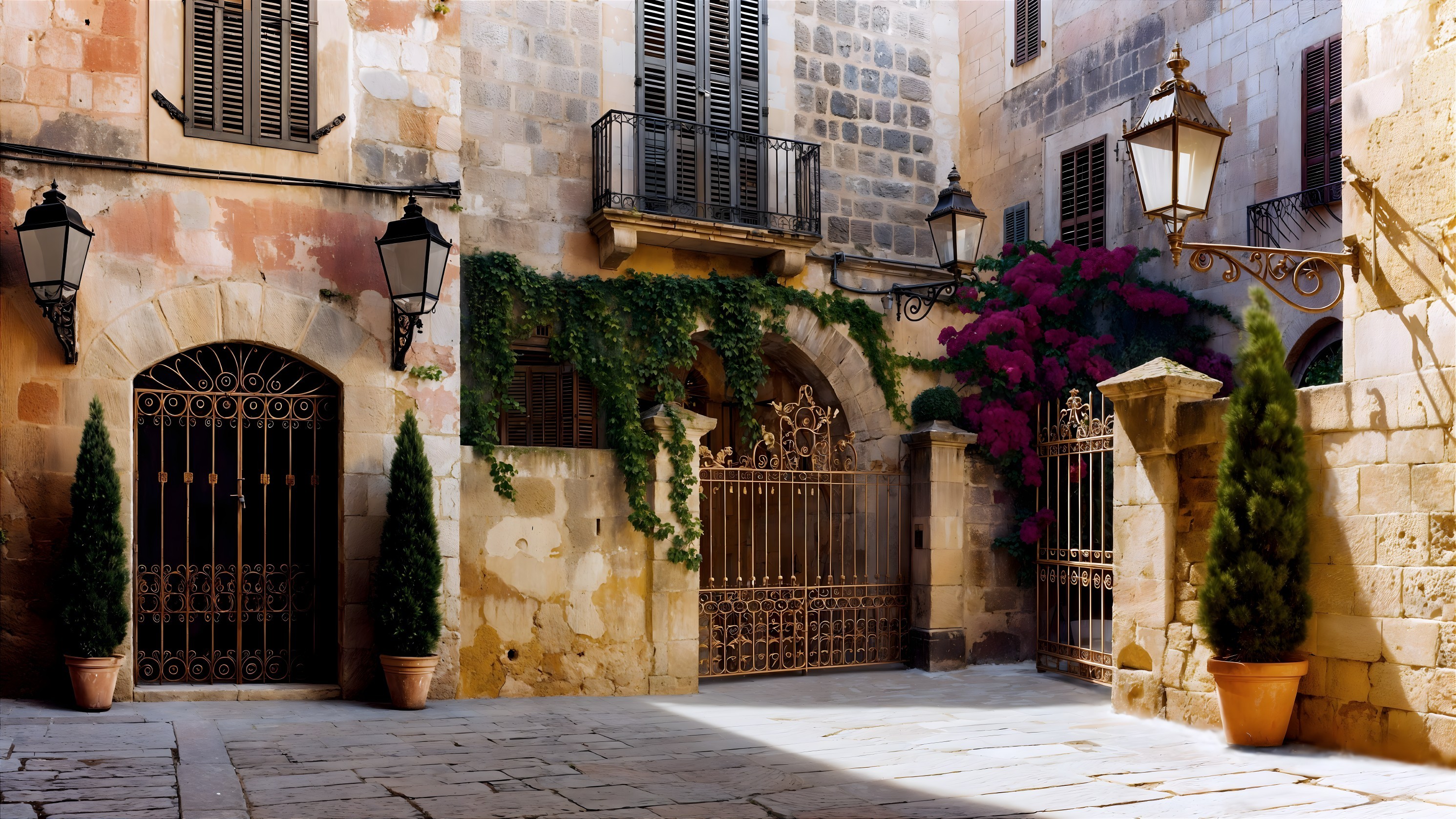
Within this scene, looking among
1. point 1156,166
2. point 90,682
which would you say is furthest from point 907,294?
point 90,682

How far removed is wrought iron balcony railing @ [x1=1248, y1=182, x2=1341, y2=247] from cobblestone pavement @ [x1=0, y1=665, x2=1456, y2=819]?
16.7ft

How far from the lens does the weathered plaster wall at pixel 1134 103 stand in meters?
11.0

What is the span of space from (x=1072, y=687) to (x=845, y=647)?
78.8 inches

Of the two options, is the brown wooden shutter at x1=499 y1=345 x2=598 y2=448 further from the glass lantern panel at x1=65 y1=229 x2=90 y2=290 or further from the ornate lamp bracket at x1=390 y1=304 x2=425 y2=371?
the glass lantern panel at x1=65 y1=229 x2=90 y2=290

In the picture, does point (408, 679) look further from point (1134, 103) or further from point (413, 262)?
point (1134, 103)

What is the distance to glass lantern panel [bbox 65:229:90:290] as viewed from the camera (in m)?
7.16

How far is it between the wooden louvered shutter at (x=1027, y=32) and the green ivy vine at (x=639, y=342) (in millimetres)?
4101

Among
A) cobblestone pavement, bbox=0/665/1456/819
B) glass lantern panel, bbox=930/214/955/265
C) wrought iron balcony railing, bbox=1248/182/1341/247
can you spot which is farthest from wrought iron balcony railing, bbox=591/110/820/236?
cobblestone pavement, bbox=0/665/1456/819

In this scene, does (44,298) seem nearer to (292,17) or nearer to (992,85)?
(292,17)

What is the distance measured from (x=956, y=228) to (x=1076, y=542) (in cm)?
316

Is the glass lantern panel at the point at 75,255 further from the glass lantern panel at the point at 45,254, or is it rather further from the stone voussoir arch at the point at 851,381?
the stone voussoir arch at the point at 851,381

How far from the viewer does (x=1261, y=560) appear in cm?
648

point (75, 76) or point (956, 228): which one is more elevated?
point (75, 76)

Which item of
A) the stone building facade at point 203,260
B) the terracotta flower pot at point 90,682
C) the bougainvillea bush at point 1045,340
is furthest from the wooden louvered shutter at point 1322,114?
the terracotta flower pot at point 90,682
